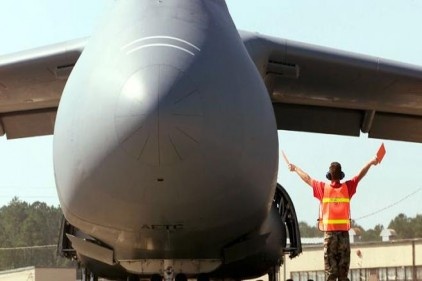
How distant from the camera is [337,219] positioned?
9.62 meters

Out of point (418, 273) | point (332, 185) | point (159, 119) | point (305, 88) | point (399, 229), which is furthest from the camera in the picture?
point (399, 229)

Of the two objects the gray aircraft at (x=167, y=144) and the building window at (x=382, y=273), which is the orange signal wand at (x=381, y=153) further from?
the building window at (x=382, y=273)

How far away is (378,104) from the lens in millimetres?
11648

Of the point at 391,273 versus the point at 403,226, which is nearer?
the point at 391,273

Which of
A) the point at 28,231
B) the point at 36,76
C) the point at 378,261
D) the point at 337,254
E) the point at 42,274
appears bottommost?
the point at 337,254

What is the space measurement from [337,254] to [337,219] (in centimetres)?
34

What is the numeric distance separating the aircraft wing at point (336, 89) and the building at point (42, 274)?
19.2 m

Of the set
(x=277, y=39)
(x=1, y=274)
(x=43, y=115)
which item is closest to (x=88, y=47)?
(x=277, y=39)

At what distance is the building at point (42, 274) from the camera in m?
31.3

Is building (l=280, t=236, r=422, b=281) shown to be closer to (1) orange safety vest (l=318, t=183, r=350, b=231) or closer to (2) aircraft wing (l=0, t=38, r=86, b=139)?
(2) aircraft wing (l=0, t=38, r=86, b=139)

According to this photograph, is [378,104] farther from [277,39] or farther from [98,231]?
[98,231]

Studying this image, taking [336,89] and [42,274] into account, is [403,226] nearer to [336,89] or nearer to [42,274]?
[42,274]

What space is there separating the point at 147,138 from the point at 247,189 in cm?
101

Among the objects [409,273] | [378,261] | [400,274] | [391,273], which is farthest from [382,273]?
[409,273]
